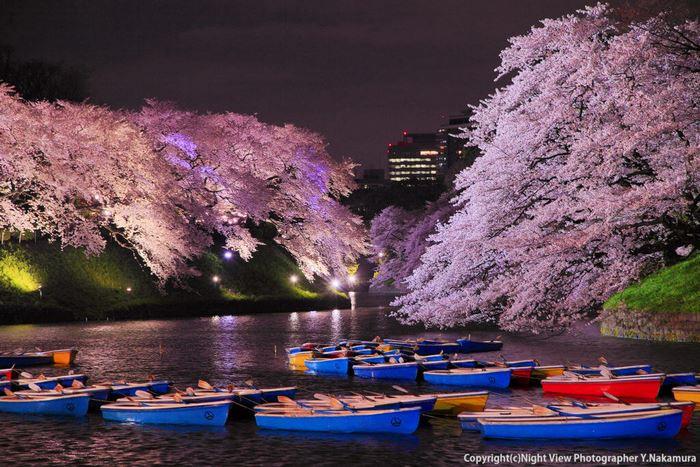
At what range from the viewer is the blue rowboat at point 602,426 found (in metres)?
17.2

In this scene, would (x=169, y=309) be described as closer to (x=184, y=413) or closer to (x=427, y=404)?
(x=184, y=413)

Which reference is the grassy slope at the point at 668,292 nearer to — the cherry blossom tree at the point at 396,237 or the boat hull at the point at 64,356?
the boat hull at the point at 64,356

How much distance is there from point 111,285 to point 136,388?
34.6 metres

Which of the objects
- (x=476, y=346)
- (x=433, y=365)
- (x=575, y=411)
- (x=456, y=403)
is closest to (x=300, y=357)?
(x=433, y=365)

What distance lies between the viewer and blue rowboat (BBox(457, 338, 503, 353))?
33.5 meters

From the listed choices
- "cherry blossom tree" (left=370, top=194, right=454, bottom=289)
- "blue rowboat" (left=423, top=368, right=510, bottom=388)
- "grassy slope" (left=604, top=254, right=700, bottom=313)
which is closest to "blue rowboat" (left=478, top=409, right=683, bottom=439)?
"blue rowboat" (left=423, top=368, right=510, bottom=388)

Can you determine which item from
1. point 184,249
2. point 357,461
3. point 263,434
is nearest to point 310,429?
point 263,434

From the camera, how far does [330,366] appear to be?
2908 cm

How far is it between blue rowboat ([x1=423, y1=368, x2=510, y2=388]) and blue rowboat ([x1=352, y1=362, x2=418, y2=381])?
1.24m

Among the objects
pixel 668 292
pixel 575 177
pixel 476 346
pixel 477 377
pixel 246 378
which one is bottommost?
pixel 246 378

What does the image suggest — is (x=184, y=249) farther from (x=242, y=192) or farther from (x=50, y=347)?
(x=50, y=347)

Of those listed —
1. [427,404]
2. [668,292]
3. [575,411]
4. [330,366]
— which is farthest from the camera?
[668,292]

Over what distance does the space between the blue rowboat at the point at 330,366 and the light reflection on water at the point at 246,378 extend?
0.57 meters

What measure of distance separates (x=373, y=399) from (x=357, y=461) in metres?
2.99
